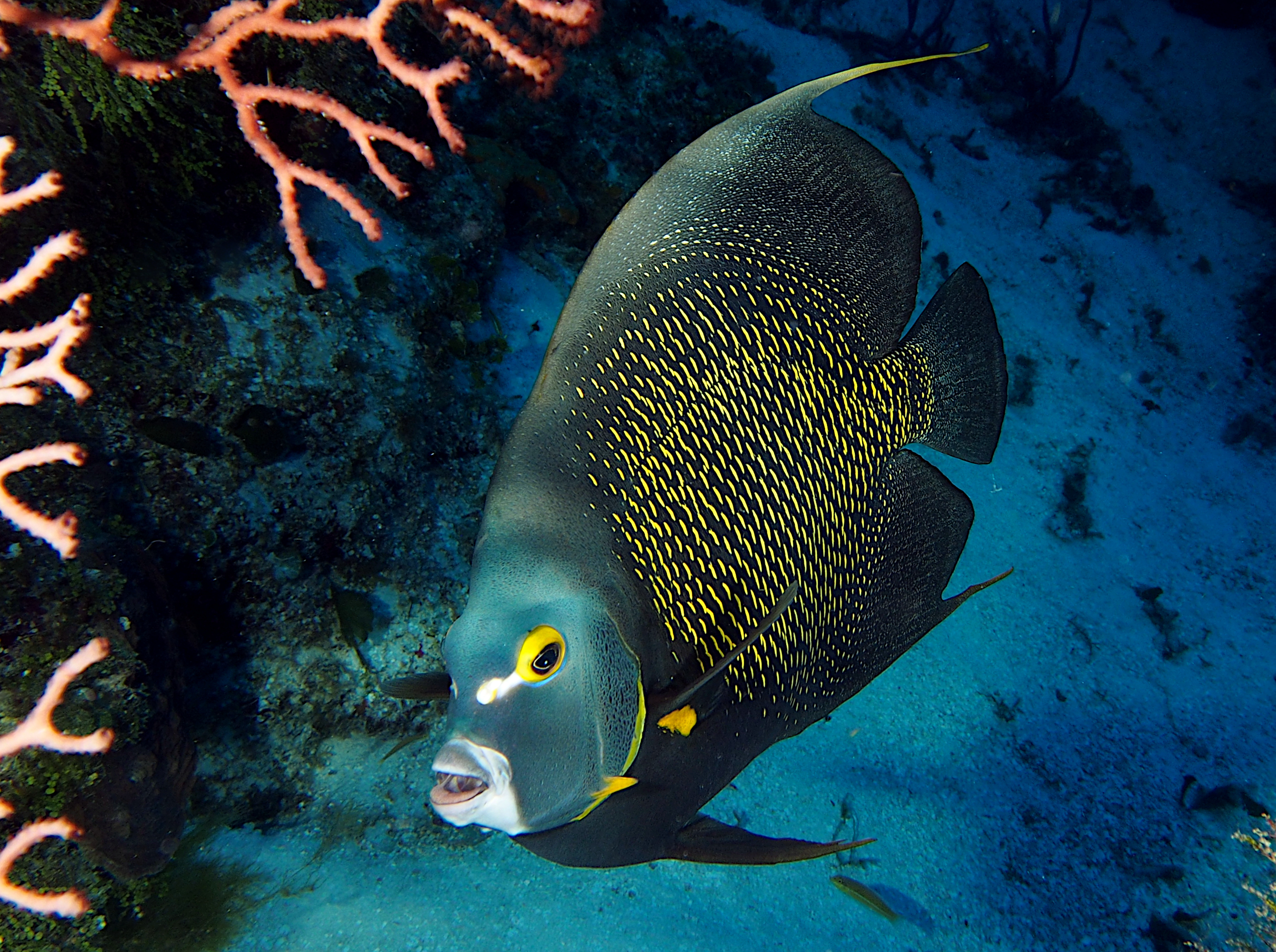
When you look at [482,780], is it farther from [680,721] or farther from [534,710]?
[680,721]

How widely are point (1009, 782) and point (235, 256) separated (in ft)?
19.3

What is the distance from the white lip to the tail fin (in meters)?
1.78

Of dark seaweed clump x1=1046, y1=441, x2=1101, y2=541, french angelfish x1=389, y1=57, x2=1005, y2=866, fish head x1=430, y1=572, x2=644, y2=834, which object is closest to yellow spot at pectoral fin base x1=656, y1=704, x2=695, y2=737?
french angelfish x1=389, y1=57, x2=1005, y2=866

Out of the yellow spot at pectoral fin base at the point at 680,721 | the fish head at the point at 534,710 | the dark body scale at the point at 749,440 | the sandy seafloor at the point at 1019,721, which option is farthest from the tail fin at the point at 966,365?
the sandy seafloor at the point at 1019,721

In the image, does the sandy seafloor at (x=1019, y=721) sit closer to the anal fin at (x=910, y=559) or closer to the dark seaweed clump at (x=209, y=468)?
the dark seaweed clump at (x=209, y=468)

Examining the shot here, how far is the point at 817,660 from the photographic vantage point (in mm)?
1785

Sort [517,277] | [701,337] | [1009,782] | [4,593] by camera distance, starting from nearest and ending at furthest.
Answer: [701,337] < [4,593] < [1009,782] < [517,277]

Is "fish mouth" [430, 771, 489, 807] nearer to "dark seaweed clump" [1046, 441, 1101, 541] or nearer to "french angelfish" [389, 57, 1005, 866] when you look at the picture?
"french angelfish" [389, 57, 1005, 866]

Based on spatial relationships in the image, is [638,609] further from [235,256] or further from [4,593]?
[235,256]

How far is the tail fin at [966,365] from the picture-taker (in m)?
2.09

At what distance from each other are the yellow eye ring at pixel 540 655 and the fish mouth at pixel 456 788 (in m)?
0.23

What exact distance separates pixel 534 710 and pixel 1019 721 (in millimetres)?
4804

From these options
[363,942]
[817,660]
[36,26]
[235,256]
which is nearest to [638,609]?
[817,660]

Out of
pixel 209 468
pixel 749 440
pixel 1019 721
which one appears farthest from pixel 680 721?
pixel 1019 721
